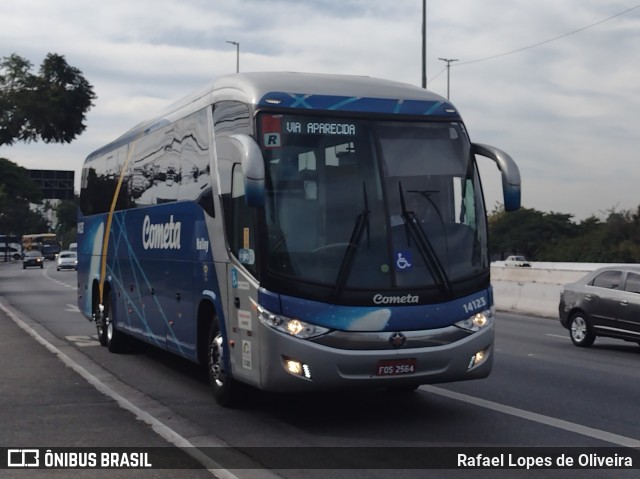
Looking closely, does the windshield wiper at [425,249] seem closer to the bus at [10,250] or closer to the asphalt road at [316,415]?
the asphalt road at [316,415]

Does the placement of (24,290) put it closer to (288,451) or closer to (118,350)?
(118,350)

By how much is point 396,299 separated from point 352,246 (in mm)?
609

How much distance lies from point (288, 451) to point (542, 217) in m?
104

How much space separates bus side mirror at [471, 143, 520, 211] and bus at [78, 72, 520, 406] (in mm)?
18

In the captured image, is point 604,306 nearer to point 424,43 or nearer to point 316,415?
point 316,415

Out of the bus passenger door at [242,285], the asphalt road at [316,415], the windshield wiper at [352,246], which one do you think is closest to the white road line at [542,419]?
the asphalt road at [316,415]

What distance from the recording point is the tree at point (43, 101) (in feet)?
206

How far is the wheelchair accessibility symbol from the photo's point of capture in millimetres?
9281

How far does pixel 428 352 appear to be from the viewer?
9.23m

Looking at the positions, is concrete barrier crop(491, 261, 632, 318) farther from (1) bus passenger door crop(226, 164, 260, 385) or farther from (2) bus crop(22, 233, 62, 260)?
(2) bus crop(22, 233, 62, 260)

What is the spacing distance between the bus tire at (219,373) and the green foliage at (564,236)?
7088 cm

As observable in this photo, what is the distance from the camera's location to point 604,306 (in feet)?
57.4

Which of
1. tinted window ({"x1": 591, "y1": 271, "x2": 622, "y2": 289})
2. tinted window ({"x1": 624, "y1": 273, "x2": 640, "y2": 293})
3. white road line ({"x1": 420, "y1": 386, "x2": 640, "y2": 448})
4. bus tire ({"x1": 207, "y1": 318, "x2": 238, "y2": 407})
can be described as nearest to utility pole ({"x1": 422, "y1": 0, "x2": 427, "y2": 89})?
tinted window ({"x1": 591, "y1": 271, "x2": 622, "y2": 289})

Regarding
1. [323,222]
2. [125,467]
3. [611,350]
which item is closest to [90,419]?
[125,467]
